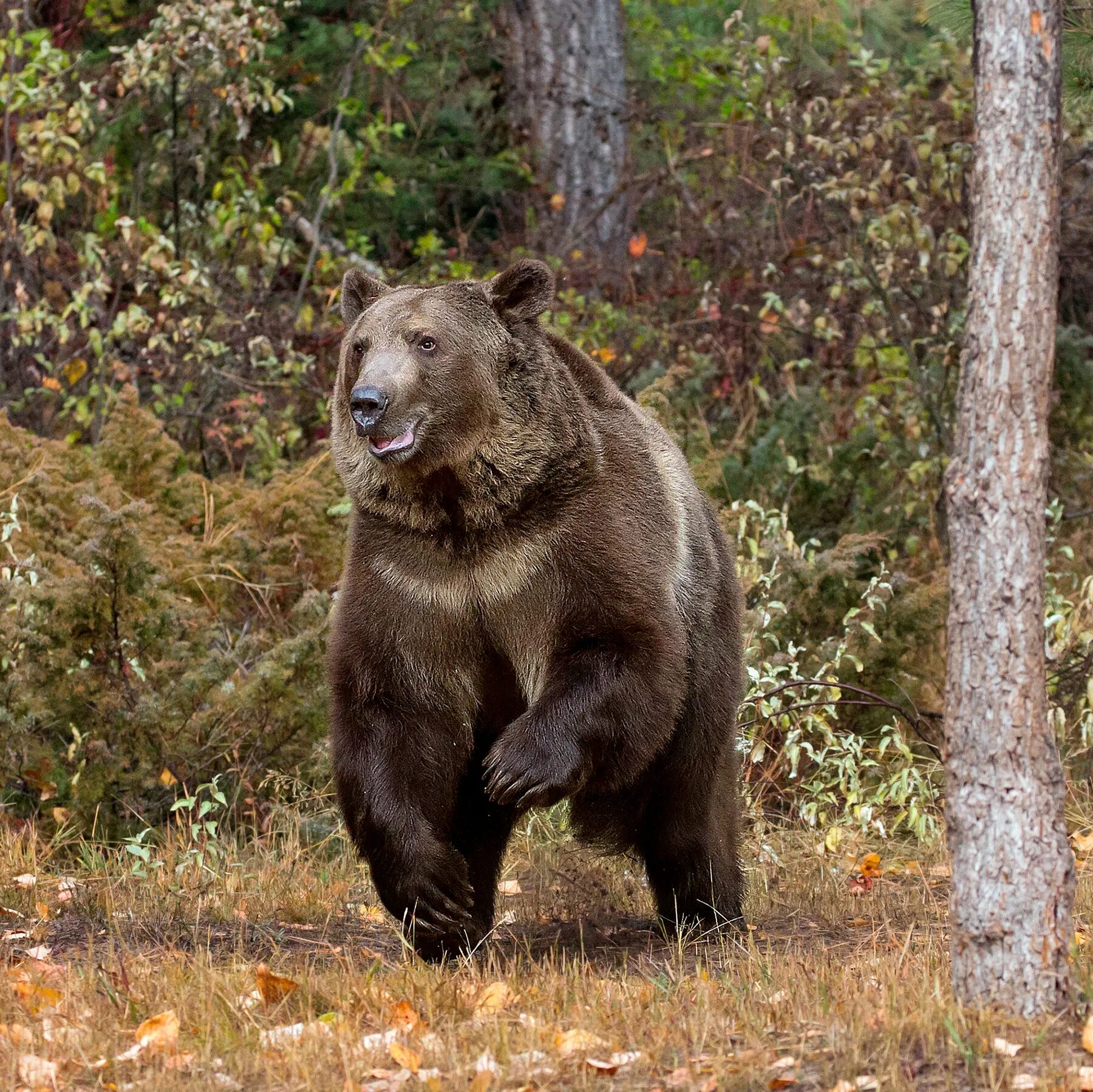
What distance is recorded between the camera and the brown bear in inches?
194

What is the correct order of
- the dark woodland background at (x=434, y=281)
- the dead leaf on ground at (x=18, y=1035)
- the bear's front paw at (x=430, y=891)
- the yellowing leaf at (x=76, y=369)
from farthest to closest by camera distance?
the yellowing leaf at (x=76, y=369), the dark woodland background at (x=434, y=281), the bear's front paw at (x=430, y=891), the dead leaf on ground at (x=18, y=1035)

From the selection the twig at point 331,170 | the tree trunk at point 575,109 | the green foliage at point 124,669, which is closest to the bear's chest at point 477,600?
the green foliage at point 124,669

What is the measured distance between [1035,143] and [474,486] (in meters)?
2.01

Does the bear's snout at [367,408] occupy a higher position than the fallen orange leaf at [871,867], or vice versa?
the bear's snout at [367,408]

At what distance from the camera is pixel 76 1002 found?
14.4 feet

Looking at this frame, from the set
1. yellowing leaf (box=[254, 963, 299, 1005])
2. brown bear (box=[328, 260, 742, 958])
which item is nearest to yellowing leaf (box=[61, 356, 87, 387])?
brown bear (box=[328, 260, 742, 958])

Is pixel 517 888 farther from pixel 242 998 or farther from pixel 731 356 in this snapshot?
pixel 731 356

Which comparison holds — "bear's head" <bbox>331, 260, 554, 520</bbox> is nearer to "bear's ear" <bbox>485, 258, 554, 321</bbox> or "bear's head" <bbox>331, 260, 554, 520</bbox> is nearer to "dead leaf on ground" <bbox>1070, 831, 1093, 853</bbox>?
"bear's ear" <bbox>485, 258, 554, 321</bbox>

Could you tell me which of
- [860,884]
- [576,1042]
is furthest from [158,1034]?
[860,884]

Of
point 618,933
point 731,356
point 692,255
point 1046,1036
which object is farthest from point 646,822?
point 692,255

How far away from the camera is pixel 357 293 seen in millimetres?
5527

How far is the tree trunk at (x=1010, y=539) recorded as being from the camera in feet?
12.2

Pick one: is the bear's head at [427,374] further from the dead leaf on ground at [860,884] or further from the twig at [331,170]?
the twig at [331,170]

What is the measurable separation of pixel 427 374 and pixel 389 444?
1.03 feet
